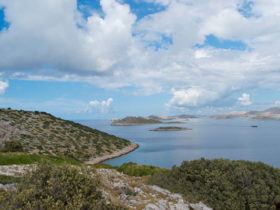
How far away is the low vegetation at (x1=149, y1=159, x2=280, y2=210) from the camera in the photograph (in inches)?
378

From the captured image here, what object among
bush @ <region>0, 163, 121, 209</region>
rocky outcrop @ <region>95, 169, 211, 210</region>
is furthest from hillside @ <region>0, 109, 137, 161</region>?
bush @ <region>0, 163, 121, 209</region>

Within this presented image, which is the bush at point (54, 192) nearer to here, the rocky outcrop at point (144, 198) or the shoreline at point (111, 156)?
the rocky outcrop at point (144, 198)

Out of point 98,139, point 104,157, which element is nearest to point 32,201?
point 104,157

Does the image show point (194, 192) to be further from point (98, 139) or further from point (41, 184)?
point (98, 139)

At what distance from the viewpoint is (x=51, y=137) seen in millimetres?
48469

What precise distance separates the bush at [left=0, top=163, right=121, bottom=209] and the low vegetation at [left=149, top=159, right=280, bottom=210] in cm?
543

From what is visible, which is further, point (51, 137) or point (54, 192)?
point (51, 137)

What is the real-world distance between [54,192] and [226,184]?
27.0ft

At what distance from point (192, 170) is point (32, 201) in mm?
8921

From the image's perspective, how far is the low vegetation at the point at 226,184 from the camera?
31.5 feet

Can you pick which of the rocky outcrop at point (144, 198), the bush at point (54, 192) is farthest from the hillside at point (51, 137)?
the bush at point (54, 192)

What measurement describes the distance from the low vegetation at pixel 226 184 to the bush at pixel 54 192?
17.8 ft

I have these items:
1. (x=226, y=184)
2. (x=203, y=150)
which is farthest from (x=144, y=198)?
(x=203, y=150)

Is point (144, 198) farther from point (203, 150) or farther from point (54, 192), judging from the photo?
point (203, 150)
